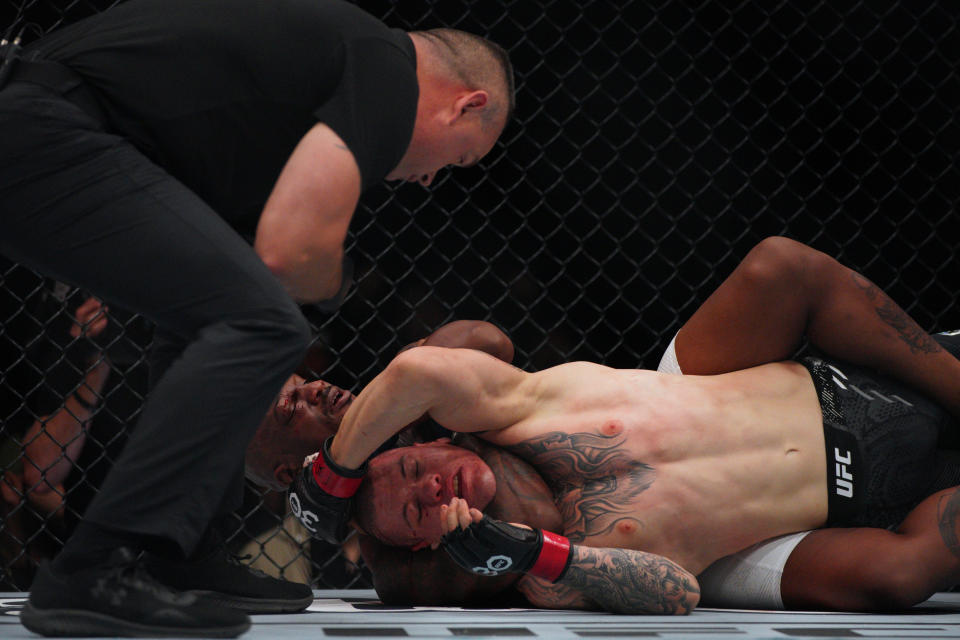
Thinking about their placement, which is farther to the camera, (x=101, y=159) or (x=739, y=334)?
(x=739, y=334)

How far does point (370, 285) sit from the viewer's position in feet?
9.54

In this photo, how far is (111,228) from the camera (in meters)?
1.17

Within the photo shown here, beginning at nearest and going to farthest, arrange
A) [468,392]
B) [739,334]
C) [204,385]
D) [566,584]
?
[204,385], [566,584], [468,392], [739,334]

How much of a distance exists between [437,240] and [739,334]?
1296mm

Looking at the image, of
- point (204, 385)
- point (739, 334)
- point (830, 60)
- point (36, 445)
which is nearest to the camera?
point (204, 385)

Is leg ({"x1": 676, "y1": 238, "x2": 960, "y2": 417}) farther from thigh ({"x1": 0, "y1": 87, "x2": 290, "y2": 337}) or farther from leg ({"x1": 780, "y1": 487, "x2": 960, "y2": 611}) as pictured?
thigh ({"x1": 0, "y1": 87, "x2": 290, "y2": 337})

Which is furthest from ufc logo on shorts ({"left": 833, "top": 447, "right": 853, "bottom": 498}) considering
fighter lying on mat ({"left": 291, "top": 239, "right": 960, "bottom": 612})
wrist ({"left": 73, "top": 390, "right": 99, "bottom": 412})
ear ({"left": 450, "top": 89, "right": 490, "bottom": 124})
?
wrist ({"left": 73, "top": 390, "right": 99, "bottom": 412})

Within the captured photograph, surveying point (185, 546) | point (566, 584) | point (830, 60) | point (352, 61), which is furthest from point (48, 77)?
point (830, 60)

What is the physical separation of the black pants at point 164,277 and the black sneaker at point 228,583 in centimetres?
37

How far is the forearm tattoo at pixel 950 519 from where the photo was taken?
5.67ft

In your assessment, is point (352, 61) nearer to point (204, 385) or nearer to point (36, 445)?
point (204, 385)

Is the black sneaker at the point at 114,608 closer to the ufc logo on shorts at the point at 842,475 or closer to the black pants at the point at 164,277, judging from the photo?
the black pants at the point at 164,277

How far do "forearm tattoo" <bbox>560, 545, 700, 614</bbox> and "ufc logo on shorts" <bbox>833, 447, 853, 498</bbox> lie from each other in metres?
0.43

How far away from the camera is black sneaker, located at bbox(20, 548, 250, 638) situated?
1.14m
